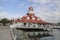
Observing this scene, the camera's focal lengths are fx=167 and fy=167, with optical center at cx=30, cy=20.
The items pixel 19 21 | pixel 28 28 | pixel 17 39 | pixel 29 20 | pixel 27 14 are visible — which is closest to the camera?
pixel 17 39

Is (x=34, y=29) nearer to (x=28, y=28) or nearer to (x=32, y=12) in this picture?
(x=28, y=28)

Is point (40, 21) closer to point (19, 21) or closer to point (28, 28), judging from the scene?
point (19, 21)

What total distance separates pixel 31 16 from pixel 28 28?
14.5 m

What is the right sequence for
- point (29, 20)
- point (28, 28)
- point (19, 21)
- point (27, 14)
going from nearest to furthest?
1. point (28, 28)
2. point (19, 21)
3. point (29, 20)
4. point (27, 14)

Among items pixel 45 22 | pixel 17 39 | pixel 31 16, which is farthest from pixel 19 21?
pixel 17 39

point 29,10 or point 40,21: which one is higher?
point 29,10

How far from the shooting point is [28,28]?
165 ft

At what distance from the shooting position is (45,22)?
6719 centimetres

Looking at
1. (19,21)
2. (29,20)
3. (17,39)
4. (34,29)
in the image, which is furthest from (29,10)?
(17,39)

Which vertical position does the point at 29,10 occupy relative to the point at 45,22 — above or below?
above

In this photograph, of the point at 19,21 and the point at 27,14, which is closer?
the point at 19,21

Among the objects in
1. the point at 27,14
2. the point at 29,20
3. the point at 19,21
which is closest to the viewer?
the point at 19,21

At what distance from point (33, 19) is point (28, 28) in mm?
14534

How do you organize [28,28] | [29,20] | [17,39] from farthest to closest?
[29,20] → [28,28] → [17,39]
